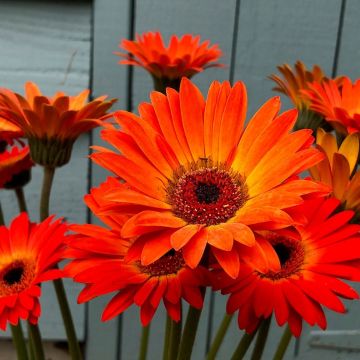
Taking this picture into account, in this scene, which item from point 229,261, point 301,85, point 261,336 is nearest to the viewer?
point 229,261

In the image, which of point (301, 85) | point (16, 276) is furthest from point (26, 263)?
point (301, 85)

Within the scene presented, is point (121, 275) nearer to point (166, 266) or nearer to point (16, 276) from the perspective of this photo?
point (166, 266)

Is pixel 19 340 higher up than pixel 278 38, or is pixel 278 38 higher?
pixel 278 38

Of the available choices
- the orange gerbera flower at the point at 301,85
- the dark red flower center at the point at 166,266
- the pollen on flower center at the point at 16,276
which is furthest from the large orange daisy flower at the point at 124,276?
the orange gerbera flower at the point at 301,85

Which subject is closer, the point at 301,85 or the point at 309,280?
the point at 309,280

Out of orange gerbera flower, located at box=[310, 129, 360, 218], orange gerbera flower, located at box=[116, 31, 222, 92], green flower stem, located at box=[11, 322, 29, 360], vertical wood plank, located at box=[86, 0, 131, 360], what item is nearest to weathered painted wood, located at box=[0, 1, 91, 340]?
vertical wood plank, located at box=[86, 0, 131, 360]

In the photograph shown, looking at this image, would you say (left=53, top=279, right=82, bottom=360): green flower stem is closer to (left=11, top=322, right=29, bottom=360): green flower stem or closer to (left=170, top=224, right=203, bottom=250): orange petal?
(left=11, top=322, right=29, bottom=360): green flower stem

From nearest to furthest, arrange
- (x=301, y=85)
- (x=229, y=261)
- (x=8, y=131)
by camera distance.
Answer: (x=229, y=261), (x=8, y=131), (x=301, y=85)

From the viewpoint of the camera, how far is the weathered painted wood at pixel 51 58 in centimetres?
90

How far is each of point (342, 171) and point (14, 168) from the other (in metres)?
0.32

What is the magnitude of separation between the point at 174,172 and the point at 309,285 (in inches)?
4.7

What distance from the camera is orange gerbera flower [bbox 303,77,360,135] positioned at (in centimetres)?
44

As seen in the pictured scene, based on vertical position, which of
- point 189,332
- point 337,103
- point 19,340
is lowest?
point 19,340

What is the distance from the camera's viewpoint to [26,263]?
0.45m
